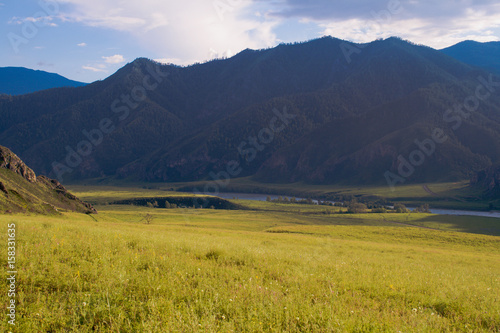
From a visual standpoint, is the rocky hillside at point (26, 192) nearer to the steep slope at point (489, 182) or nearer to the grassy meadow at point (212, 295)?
the grassy meadow at point (212, 295)

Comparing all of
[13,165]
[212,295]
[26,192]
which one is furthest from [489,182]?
[212,295]

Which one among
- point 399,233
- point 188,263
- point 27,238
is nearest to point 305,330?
point 188,263

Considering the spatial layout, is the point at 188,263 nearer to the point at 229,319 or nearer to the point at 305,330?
the point at 229,319

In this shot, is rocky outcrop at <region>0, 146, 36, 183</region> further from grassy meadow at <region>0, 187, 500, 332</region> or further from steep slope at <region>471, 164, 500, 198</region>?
steep slope at <region>471, 164, 500, 198</region>

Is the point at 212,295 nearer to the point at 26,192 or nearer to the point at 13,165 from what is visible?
the point at 26,192

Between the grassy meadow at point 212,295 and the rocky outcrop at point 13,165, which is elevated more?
the rocky outcrop at point 13,165

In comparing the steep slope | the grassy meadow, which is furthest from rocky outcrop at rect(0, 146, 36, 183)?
the steep slope

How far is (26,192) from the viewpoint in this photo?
4675cm

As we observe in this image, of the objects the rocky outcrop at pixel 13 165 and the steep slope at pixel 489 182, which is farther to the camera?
the steep slope at pixel 489 182

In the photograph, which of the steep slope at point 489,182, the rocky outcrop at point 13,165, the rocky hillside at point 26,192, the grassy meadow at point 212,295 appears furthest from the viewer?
the steep slope at point 489,182

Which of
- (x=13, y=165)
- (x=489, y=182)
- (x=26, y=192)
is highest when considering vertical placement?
(x=13, y=165)

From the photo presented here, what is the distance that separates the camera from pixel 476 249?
146 feet

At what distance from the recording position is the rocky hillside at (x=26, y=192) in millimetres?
39438

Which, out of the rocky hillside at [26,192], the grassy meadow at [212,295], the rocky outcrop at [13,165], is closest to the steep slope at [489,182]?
the rocky hillside at [26,192]
